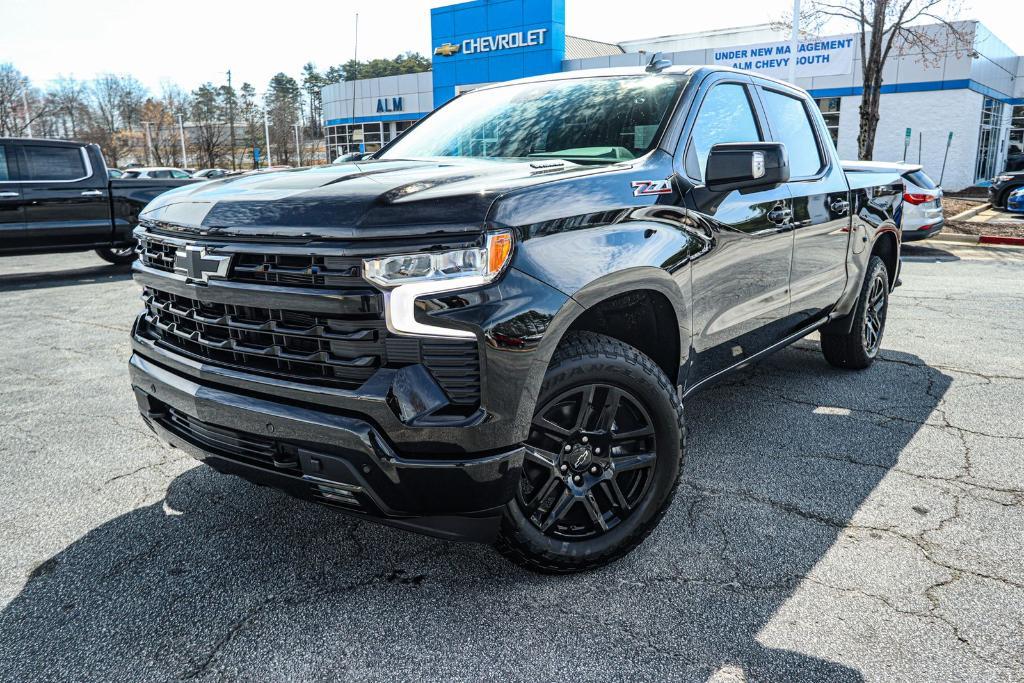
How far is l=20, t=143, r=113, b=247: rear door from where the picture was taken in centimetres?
1047

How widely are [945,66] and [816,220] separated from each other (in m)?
27.3

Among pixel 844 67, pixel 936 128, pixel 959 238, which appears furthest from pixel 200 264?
pixel 844 67

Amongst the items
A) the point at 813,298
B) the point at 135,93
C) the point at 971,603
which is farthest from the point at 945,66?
the point at 135,93

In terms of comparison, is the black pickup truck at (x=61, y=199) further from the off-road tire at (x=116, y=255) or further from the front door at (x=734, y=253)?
the front door at (x=734, y=253)

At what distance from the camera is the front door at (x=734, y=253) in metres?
3.21

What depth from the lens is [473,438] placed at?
7.29 feet

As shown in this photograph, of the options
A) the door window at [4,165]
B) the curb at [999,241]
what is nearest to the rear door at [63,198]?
the door window at [4,165]

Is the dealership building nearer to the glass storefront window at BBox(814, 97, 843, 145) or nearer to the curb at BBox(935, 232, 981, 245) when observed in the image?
the glass storefront window at BBox(814, 97, 843, 145)

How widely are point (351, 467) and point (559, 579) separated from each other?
0.97 m

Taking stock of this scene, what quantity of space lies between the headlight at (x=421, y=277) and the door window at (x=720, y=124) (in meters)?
1.35

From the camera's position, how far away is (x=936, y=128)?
27.2 metres

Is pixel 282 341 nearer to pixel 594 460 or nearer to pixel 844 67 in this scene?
pixel 594 460

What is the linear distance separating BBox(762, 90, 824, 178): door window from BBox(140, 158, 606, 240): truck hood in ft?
5.73

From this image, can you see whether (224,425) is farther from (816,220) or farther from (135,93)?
(135,93)
